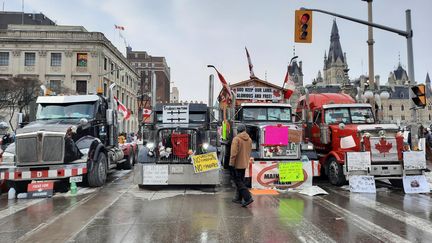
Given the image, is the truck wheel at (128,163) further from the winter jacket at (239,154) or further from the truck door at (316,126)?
the winter jacket at (239,154)

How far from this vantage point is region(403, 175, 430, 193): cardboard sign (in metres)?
10.9

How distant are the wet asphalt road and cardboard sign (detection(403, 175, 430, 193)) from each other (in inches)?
15.2

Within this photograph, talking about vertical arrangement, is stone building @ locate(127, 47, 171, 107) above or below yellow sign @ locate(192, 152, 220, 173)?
above

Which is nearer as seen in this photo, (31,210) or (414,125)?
(31,210)

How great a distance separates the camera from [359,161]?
1086cm

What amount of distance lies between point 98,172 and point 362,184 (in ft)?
25.7

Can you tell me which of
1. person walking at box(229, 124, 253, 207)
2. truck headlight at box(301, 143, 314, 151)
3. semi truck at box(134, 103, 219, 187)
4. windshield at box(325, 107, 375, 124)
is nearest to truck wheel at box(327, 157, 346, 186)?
truck headlight at box(301, 143, 314, 151)

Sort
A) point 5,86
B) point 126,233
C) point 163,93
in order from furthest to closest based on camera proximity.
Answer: point 163,93
point 5,86
point 126,233

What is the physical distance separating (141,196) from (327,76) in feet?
475

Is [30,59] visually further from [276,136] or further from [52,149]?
[276,136]

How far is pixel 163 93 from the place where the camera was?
4670 inches

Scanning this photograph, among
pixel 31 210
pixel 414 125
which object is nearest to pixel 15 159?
pixel 31 210

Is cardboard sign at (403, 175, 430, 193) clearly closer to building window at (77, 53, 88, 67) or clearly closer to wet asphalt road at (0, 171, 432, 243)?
wet asphalt road at (0, 171, 432, 243)

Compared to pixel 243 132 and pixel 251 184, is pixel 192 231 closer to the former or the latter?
pixel 243 132
